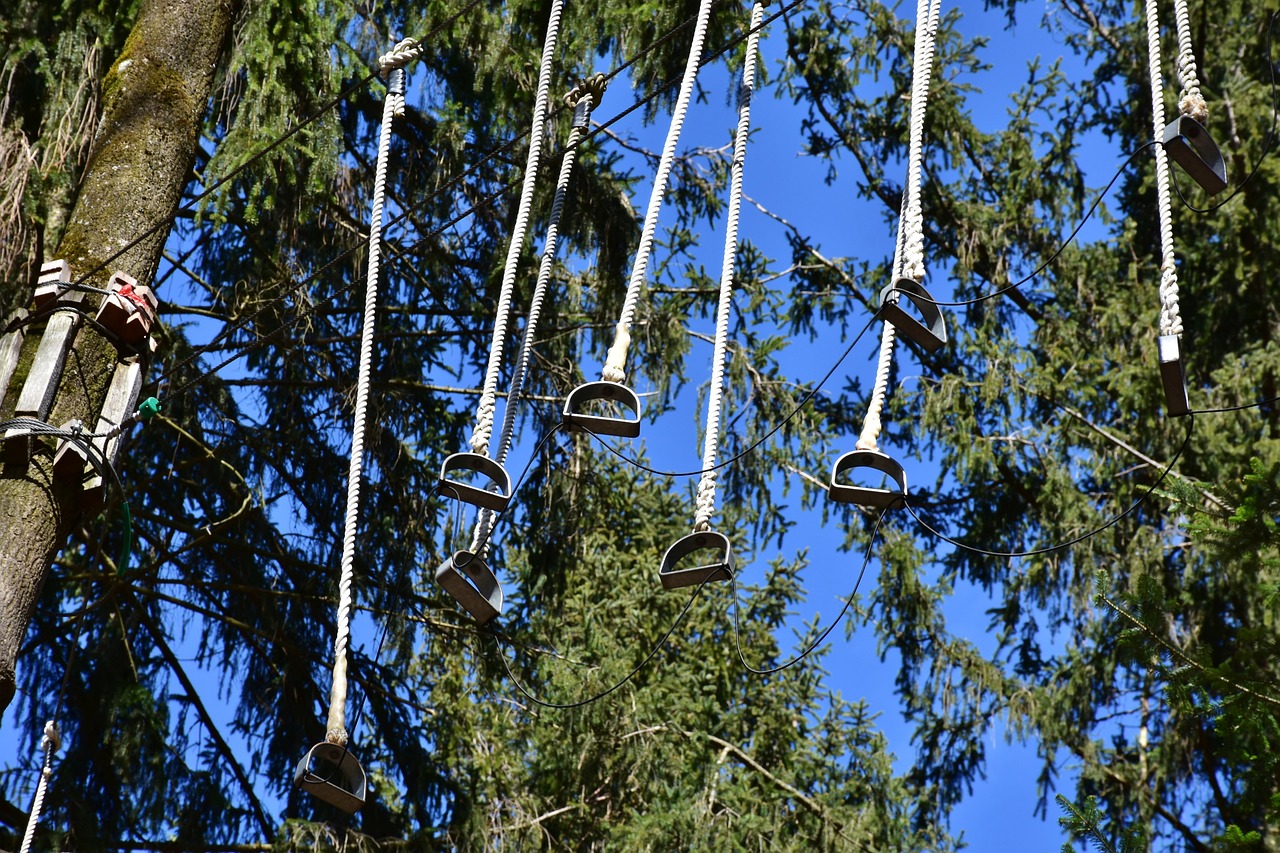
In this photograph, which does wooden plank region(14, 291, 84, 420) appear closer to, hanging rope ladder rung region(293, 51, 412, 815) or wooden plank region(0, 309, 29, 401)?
wooden plank region(0, 309, 29, 401)

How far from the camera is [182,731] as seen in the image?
8094 millimetres

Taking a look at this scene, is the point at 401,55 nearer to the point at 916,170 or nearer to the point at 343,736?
the point at 916,170

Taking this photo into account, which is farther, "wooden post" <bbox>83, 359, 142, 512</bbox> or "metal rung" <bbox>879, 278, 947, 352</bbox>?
"wooden post" <bbox>83, 359, 142, 512</bbox>

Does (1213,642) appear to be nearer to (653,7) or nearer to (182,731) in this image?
(653,7)

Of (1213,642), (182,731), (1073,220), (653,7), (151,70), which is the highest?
(1073,220)

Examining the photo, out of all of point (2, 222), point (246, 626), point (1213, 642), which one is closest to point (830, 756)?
point (1213, 642)

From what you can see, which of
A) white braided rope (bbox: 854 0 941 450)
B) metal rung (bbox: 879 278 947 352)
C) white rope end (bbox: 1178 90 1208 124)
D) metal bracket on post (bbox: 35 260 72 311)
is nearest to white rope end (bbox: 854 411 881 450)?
white braided rope (bbox: 854 0 941 450)

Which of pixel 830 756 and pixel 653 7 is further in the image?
pixel 830 756

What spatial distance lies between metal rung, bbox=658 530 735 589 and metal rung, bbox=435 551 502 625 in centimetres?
49

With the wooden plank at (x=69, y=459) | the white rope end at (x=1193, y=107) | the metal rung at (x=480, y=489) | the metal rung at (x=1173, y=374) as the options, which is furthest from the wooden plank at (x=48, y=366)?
the white rope end at (x=1193, y=107)

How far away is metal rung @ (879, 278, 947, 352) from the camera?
3.81 m

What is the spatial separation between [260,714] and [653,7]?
445 cm

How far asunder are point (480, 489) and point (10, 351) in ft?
5.57

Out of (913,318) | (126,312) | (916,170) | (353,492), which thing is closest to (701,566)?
(913,318)
